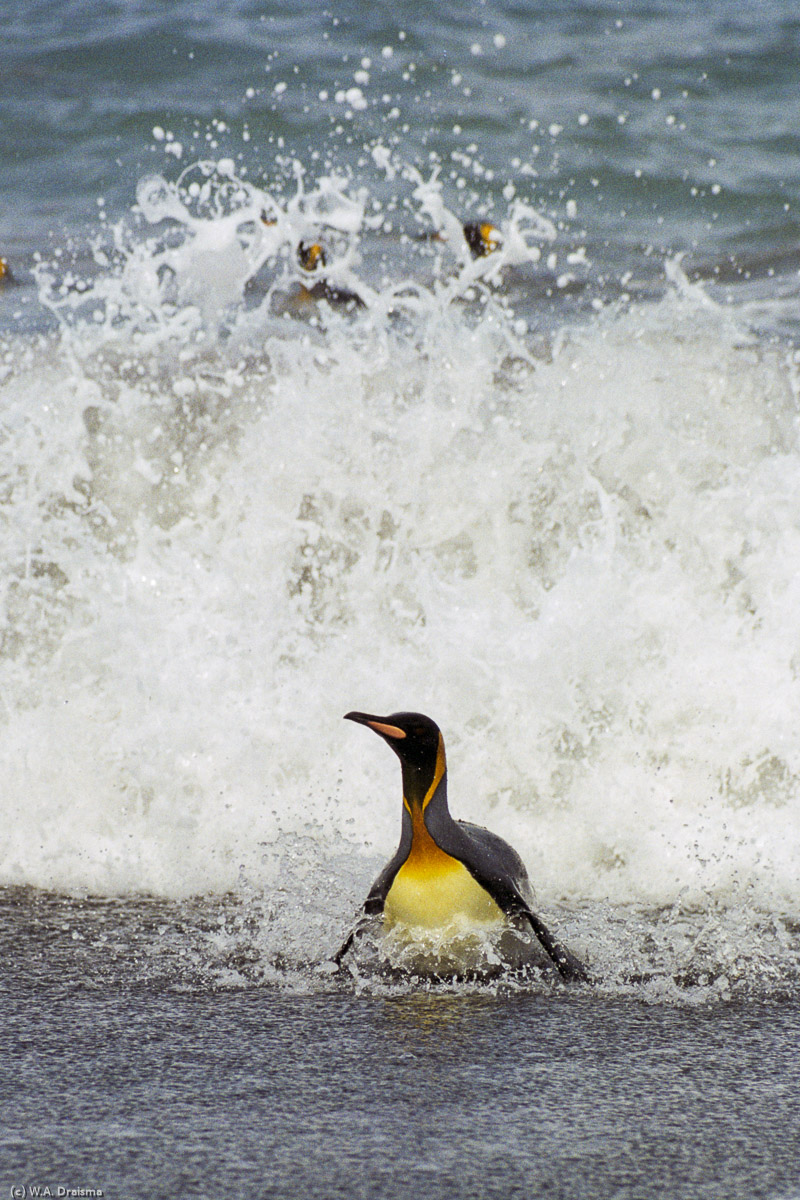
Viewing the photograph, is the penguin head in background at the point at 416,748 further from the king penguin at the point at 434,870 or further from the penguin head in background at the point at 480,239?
the penguin head in background at the point at 480,239

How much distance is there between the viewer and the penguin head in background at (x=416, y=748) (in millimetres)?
2574

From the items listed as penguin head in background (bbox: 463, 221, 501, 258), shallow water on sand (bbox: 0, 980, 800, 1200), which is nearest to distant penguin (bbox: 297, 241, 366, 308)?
penguin head in background (bbox: 463, 221, 501, 258)

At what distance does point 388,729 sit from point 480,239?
17.7ft

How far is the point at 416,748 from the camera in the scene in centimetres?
259

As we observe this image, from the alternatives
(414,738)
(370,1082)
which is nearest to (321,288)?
(414,738)

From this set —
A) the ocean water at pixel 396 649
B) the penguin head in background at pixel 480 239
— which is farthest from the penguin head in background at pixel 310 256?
the penguin head in background at pixel 480 239

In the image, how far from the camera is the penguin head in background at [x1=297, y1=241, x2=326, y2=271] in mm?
6793

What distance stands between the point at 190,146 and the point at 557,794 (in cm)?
671

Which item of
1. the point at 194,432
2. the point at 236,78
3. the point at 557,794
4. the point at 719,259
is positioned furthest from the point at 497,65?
the point at 557,794

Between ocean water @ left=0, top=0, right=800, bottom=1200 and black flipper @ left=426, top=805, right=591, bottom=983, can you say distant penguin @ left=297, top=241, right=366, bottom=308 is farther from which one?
black flipper @ left=426, top=805, right=591, bottom=983

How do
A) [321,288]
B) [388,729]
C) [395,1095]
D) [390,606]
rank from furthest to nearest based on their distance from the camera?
[321,288] → [390,606] → [388,729] → [395,1095]

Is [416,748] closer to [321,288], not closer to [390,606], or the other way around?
[390,606]

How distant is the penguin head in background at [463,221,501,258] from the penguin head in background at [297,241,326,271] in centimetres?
94

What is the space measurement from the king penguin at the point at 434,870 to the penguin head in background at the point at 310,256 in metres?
4.70
